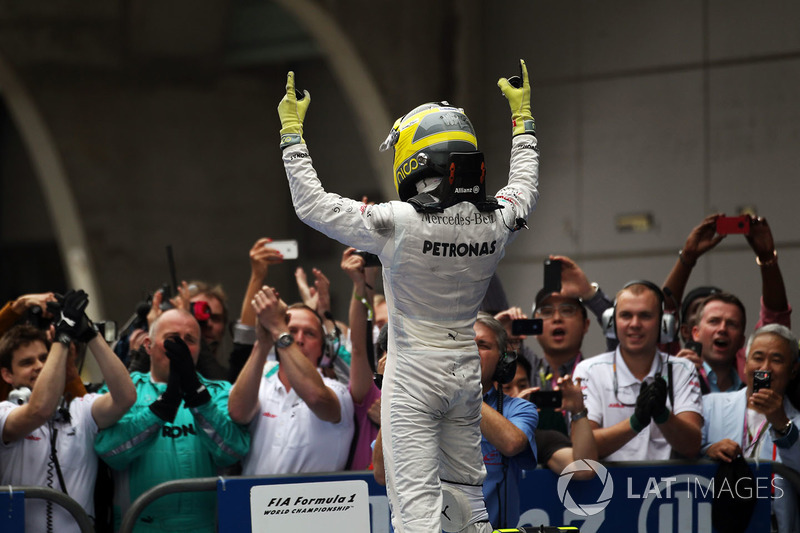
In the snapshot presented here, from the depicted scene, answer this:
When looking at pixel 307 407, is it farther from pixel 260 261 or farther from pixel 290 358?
pixel 260 261

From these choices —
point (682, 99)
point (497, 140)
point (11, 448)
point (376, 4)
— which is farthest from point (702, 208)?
point (11, 448)

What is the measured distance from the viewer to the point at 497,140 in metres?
11.5

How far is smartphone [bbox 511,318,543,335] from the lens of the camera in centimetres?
539

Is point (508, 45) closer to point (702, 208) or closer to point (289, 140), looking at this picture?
point (702, 208)

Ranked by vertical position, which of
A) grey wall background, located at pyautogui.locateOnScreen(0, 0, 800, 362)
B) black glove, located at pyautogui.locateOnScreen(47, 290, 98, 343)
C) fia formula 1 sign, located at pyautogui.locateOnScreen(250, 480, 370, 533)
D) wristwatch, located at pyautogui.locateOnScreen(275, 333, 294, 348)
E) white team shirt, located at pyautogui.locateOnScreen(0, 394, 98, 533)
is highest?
grey wall background, located at pyautogui.locateOnScreen(0, 0, 800, 362)

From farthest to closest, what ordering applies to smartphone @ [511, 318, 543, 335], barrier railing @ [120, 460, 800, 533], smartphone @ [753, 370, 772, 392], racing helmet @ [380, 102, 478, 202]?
smartphone @ [511, 318, 543, 335]
smartphone @ [753, 370, 772, 392]
barrier railing @ [120, 460, 800, 533]
racing helmet @ [380, 102, 478, 202]

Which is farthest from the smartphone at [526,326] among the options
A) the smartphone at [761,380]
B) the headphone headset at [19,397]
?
the headphone headset at [19,397]

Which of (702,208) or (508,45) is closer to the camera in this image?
(702,208)

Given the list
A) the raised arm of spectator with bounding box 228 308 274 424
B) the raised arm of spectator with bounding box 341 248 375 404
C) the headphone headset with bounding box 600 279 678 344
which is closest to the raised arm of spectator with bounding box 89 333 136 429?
the raised arm of spectator with bounding box 228 308 274 424

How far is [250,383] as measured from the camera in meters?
5.21

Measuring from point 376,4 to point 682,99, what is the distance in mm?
3664

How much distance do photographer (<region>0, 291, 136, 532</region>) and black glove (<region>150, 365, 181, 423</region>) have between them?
126mm

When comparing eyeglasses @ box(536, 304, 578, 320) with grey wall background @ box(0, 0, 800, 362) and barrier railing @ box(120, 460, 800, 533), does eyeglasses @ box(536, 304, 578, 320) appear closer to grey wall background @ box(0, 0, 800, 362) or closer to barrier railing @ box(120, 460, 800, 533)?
barrier railing @ box(120, 460, 800, 533)

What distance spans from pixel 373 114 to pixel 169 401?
6.94 m
